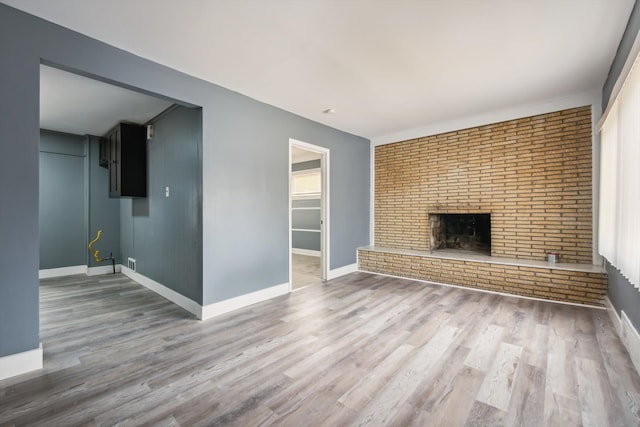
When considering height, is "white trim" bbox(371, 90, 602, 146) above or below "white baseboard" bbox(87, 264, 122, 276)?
above

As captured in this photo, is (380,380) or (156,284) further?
(156,284)

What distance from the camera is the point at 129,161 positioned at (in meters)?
4.27

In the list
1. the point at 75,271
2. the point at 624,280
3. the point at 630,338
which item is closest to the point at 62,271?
the point at 75,271

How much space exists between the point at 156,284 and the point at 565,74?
580cm

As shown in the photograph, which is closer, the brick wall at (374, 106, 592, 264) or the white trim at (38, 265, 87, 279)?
the brick wall at (374, 106, 592, 264)

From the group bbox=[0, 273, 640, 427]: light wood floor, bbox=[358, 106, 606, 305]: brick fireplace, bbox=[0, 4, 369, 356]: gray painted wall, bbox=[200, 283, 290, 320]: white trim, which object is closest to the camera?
bbox=[0, 273, 640, 427]: light wood floor

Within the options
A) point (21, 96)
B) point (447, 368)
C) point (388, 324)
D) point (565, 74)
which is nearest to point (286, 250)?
point (388, 324)

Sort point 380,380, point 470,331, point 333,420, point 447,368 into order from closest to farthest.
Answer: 1. point 333,420
2. point 380,380
3. point 447,368
4. point 470,331

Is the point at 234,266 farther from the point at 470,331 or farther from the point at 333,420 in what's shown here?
the point at 470,331

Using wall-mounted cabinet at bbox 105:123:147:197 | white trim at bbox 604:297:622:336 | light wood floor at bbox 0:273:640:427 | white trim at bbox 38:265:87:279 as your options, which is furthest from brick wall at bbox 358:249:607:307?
white trim at bbox 38:265:87:279

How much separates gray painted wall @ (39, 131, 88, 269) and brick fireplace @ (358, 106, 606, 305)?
552 cm

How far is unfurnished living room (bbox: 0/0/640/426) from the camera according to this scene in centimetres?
187

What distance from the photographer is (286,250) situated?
4008mm

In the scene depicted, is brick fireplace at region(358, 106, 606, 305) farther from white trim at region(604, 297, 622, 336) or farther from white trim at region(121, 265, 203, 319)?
Answer: white trim at region(121, 265, 203, 319)
